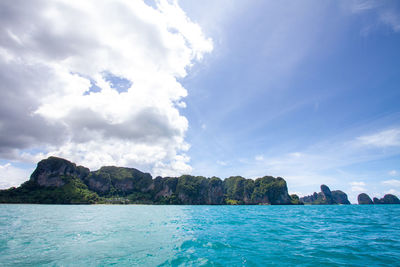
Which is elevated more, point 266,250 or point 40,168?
point 40,168

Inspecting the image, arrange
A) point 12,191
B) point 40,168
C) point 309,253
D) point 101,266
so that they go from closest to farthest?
1. point 101,266
2. point 309,253
3. point 12,191
4. point 40,168

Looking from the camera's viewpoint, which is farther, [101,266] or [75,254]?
[75,254]

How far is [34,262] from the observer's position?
372 inches

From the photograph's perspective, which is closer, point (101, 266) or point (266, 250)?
point (101, 266)

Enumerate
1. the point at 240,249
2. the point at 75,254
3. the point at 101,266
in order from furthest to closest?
the point at 240,249, the point at 75,254, the point at 101,266

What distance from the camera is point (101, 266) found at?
9.20 metres

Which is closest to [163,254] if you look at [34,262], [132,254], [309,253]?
Result: [132,254]

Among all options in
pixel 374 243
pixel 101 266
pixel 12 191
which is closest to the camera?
pixel 101 266

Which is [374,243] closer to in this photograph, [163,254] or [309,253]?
[309,253]

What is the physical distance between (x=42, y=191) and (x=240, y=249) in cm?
22707

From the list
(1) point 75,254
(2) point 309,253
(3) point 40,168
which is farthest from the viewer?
(3) point 40,168

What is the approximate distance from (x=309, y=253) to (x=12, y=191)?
22859 cm

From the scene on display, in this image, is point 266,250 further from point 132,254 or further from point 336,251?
point 132,254

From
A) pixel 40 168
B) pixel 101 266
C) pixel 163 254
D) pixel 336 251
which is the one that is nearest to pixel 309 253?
pixel 336 251
